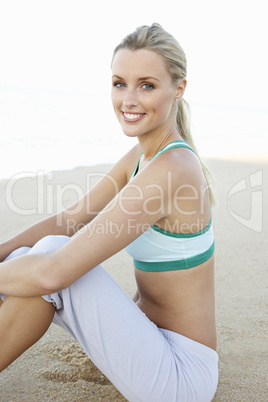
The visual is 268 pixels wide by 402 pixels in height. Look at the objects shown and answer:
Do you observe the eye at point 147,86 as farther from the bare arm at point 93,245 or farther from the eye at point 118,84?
the bare arm at point 93,245

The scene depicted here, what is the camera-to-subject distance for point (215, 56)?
36031mm

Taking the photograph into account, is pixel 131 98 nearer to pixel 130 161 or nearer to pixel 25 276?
pixel 130 161

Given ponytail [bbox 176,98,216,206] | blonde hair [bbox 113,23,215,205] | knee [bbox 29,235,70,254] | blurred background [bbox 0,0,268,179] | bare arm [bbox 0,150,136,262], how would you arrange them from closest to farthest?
knee [bbox 29,235,70,254], blonde hair [bbox 113,23,215,205], ponytail [bbox 176,98,216,206], bare arm [bbox 0,150,136,262], blurred background [bbox 0,0,268,179]

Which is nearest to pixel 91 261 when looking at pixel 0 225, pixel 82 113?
pixel 0 225

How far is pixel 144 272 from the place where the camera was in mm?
1599

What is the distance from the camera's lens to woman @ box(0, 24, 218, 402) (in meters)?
1.33

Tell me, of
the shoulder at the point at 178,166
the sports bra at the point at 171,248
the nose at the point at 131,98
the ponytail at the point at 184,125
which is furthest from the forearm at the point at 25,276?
the ponytail at the point at 184,125

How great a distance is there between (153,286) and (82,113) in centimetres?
1434

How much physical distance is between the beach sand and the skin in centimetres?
38

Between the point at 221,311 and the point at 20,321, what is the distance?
4.81ft

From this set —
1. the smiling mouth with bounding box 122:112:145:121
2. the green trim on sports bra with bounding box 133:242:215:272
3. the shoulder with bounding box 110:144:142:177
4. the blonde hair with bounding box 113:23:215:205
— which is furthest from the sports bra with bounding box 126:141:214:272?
the shoulder with bounding box 110:144:142:177

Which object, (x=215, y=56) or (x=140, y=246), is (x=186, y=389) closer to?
(x=140, y=246)

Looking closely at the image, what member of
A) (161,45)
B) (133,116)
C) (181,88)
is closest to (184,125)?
(181,88)

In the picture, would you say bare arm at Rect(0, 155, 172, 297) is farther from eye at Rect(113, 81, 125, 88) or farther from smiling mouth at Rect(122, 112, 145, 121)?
eye at Rect(113, 81, 125, 88)
